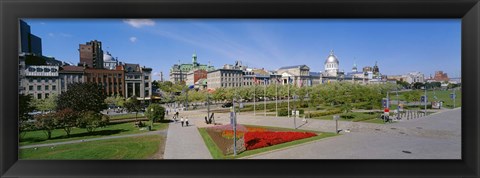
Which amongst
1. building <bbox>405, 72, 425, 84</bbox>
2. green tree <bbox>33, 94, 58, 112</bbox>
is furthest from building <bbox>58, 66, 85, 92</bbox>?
building <bbox>405, 72, 425, 84</bbox>

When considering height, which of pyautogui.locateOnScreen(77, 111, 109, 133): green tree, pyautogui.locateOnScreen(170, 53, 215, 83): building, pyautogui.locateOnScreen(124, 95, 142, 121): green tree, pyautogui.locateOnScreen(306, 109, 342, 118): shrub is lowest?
pyautogui.locateOnScreen(306, 109, 342, 118): shrub

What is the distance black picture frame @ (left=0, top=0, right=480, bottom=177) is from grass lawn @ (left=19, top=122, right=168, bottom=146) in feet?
11.0

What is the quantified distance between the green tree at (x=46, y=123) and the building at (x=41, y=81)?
665 millimetres

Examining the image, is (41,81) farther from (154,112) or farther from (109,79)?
(154,112)

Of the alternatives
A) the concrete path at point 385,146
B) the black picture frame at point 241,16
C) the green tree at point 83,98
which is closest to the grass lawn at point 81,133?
the green tree at point 83,98

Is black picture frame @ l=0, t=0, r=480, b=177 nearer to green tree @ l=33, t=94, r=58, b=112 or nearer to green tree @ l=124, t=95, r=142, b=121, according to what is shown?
green tree @ l=33, t=94, r=58, b=112

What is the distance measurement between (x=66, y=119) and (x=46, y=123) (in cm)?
59

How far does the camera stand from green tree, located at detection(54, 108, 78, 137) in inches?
332

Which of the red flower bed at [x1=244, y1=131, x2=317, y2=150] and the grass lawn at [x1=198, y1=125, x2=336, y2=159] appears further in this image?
the red flower bed at [x1=244, y1=131, x2=317, y2=150]

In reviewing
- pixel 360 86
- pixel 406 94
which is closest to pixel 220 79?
pixel 360 86

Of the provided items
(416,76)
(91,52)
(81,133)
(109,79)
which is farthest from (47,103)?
(416,76)

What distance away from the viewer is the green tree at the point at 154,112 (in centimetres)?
1069

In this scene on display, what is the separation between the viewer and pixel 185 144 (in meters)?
7.62

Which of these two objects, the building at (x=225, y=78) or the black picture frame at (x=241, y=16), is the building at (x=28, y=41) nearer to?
the black picture frame at (x=241, y=16)
